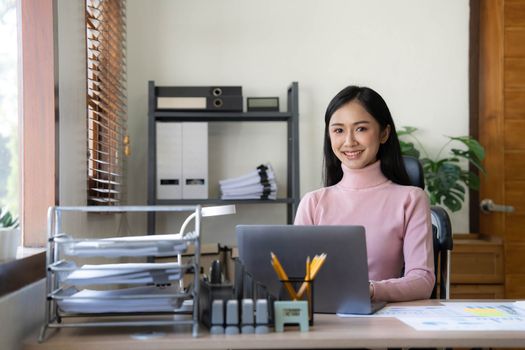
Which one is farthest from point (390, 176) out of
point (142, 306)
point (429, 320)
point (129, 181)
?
point (129, 181)

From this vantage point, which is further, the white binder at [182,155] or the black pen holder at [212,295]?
the white binder at [182,155]

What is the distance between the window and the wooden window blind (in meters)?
0.30

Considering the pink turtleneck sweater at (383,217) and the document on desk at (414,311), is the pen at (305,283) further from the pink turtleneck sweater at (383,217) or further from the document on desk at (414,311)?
the pink turtleneck sweater at (383,217)

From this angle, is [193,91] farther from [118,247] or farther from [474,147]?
[118,247]

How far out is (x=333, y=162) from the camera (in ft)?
7.26

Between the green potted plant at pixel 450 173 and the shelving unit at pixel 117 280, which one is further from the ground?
the green potted plant at pixel 450 173

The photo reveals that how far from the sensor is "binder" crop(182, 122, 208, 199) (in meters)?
3.78

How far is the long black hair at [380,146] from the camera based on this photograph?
82.2 inches

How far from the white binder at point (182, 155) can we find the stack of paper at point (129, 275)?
8.02 ft

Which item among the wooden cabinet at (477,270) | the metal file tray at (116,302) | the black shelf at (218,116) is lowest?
the wooden cabinet at (477,270)

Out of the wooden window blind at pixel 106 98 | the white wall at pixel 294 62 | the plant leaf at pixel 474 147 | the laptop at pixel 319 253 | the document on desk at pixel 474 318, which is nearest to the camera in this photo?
the document on desk at pixel 474 318

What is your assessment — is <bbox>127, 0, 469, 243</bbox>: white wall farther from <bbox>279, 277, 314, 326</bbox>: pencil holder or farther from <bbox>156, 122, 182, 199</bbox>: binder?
<bbox>279, 277, 314, 326</bbox>: pencil holder

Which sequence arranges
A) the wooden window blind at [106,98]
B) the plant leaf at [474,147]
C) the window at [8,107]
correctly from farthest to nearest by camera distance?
the plant leaf at [474,147], the wooden window blind at [106,98], the window at [8,107]

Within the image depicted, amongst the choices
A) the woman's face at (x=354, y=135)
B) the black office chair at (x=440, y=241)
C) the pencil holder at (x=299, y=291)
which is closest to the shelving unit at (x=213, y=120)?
the black office chair at (x=440, y=241)
